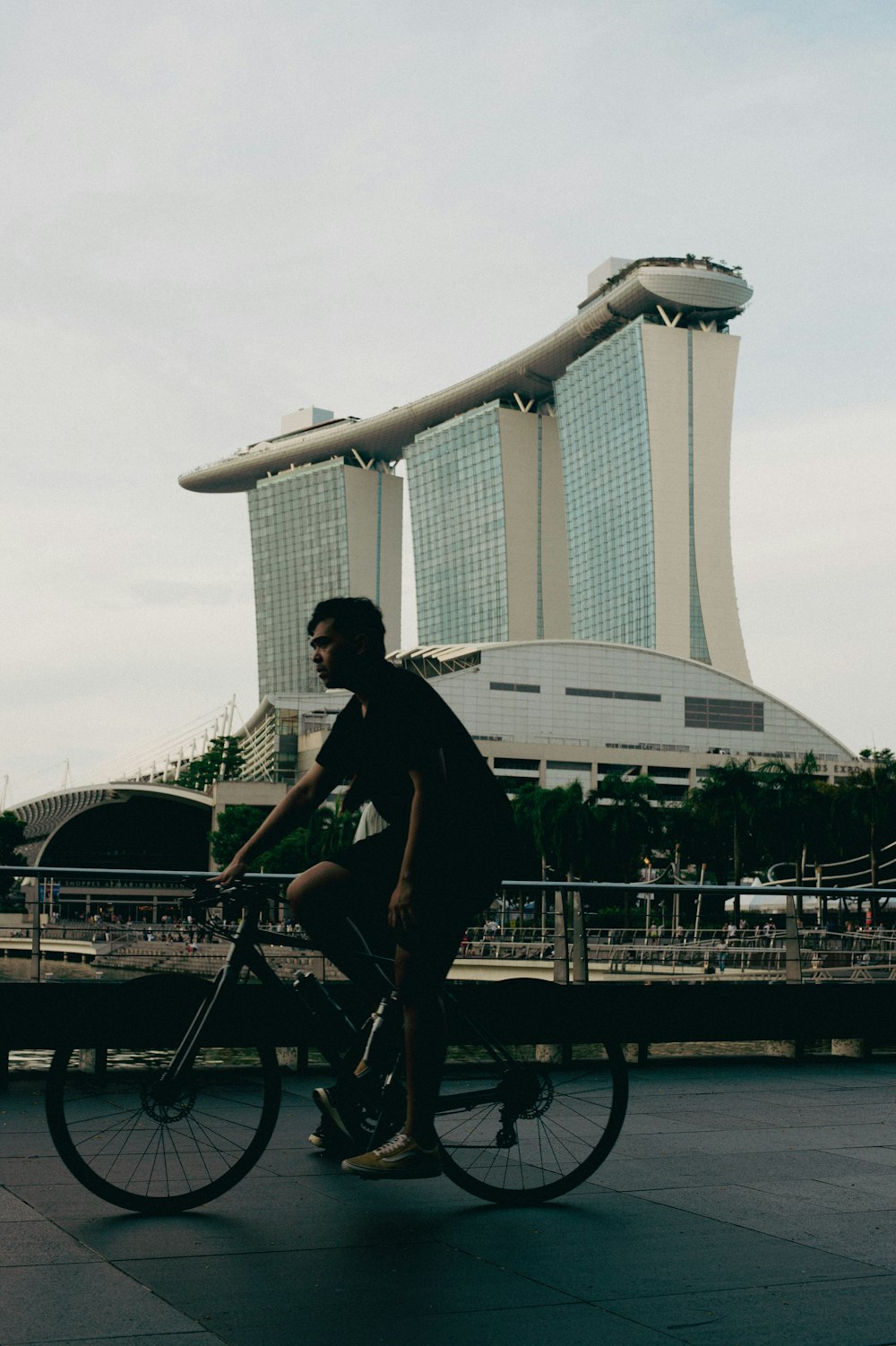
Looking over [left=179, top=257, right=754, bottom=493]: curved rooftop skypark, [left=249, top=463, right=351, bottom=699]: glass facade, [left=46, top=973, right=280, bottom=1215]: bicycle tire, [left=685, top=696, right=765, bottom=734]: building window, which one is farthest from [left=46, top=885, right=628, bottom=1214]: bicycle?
[left=249, top=463, right=351, bottom=699]: glass facade

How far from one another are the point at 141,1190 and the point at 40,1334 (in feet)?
4.31

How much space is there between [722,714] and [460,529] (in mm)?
48670

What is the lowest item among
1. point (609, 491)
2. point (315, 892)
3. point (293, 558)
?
point (315, 892)

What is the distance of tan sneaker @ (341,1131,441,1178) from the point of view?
14.6 feet

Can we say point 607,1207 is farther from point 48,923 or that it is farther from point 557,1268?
point 48,923

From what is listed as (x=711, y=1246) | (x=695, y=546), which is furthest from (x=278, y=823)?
(x=695, y=546)

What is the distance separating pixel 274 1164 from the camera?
553 cm

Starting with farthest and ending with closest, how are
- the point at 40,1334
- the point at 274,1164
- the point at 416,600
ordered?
1. the point at 416,600
2. the point at 274,1164
3. the point at 40,1334

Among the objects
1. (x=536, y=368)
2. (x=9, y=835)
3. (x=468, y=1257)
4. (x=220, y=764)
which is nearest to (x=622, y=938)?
(x=468, y=1257)

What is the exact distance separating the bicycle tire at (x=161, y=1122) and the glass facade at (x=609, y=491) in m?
137

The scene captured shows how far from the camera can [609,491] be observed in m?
146

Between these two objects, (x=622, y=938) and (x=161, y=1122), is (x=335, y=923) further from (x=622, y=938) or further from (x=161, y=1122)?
(x=622, y=938)

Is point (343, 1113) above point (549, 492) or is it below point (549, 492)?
below

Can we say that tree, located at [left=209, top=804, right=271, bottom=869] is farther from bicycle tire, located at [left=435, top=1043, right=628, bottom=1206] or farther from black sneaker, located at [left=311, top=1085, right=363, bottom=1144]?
black sneaker, located at [left=311, top=1085, right=363, bottom=1144]
